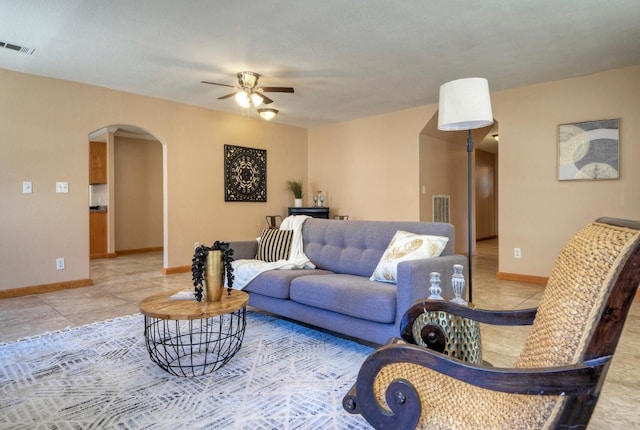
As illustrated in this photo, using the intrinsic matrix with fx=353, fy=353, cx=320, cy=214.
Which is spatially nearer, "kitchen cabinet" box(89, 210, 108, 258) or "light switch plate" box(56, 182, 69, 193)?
"light switch plate" box(56, 182, 69, 193)

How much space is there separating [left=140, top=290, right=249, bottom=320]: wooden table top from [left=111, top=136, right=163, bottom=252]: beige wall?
6.12 meters

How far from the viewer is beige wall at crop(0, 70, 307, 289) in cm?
398

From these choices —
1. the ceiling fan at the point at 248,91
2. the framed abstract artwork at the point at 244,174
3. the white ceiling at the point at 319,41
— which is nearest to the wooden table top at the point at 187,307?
the white ceiling at the point at 319,41

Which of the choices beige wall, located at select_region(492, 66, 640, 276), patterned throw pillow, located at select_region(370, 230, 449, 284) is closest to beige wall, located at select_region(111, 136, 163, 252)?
patterned throw pillow, located at select_region(370, 230, 449, 284)

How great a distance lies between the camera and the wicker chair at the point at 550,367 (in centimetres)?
69

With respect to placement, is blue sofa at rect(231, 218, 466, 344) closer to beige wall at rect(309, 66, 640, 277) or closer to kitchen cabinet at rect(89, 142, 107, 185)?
beige wall at rect(309, 66, 640, 277)

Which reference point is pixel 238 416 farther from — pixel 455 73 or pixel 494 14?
pixel 455 73

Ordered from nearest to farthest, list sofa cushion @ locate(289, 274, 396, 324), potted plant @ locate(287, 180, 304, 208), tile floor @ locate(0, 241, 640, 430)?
tile floor @ locate(0, 241, 640, 430) → sofa cushion @ locate(289, 274, 396, 324) → potted plant @ locate(287, 180, 304, 208)

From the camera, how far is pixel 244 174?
242 inches

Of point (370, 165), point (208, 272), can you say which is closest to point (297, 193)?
point (370, 165)

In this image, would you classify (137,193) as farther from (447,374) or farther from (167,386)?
(447,374)

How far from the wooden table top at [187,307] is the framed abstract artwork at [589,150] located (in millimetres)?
4285

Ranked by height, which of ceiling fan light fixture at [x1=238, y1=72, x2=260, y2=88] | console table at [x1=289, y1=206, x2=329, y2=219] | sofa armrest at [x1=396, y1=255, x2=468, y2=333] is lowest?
sofa armrest at [x1=396, y1=255, x2=468, y2=333]

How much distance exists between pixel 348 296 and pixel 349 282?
0.57ft
